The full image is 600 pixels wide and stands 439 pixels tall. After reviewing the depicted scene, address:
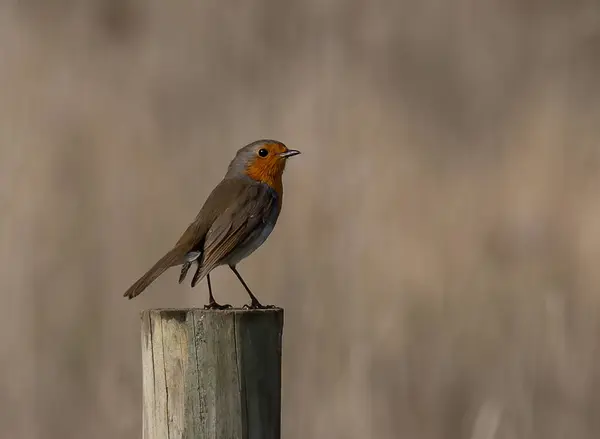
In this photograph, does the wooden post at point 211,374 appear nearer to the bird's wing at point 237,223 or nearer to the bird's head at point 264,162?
the bird's wing at point 237,223

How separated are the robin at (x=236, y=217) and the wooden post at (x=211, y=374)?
79cm

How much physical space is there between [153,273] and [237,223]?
65 centimetres

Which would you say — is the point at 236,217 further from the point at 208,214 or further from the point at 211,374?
the point at 211,374

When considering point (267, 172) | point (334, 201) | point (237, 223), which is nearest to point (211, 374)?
point (237, 223)

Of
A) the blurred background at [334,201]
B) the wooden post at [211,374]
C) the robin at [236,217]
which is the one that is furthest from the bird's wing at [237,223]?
the blurred background at [334,201]

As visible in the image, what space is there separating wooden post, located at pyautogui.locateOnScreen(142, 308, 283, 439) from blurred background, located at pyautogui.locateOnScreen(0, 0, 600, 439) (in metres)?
2.55

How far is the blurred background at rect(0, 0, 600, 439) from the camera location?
6.06 meters

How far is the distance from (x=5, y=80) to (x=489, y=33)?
3214 mm

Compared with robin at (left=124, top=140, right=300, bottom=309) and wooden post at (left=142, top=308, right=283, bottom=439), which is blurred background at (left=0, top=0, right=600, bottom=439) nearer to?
robin at (left=124, top=140, right=300, bottom=309)

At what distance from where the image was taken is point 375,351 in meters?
6.18

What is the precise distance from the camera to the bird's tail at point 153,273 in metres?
4.00

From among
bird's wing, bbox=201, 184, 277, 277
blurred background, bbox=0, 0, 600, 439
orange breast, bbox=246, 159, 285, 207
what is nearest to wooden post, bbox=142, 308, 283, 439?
bird's wing, bbox=201, 184, 277, 277

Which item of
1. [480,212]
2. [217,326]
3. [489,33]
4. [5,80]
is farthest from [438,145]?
[217,326]

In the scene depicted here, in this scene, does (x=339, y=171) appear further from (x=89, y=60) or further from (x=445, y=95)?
(x=89, y=60)
